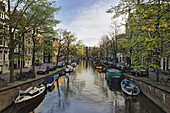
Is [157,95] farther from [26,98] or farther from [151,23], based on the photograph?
[26,98]

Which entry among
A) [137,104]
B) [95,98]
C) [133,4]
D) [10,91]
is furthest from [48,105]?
[133,4]

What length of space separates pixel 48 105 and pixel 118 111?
8073 mm

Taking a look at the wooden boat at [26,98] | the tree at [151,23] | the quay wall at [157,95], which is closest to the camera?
the tree at [151,23]

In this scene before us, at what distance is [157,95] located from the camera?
13070 mm

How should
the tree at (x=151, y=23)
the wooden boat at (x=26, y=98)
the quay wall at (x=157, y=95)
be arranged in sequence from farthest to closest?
the wooden boat at (x=26, y=98) → the quay wall at (x=157, y=95) → the tree at (x=151, y=23)

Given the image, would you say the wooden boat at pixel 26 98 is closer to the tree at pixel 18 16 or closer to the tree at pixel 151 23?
the tree at pixel 18 16

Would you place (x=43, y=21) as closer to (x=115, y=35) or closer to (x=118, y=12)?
(x=118, y=12)

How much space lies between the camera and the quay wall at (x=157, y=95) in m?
11.3

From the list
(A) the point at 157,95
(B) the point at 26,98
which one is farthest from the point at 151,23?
(B) the point at 26,98

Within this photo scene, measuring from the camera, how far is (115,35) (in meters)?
39.7

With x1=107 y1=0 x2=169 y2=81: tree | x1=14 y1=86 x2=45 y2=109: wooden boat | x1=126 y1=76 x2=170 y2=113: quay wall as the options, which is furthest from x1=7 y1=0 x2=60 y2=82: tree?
x1=126 y1=76 x2=170 y2=113: quay wall

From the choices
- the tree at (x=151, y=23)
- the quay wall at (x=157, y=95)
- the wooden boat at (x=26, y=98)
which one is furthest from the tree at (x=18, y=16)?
the quay wall at (x=157, y=95)

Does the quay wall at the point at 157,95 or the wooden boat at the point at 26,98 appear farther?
the wooden boat at the point at 26,98

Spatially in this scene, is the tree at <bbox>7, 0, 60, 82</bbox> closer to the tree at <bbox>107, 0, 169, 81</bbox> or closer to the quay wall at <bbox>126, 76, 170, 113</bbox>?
the tree at <bbox>107, 0, 169, 81</bbox>
